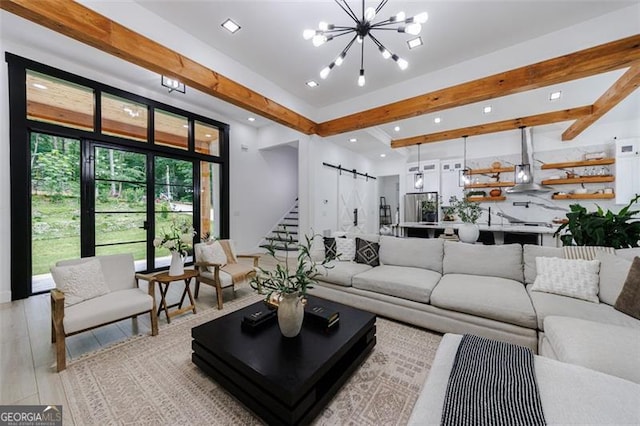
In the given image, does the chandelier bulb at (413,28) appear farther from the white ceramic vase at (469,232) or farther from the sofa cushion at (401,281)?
the white ceramic vase at (469,232)

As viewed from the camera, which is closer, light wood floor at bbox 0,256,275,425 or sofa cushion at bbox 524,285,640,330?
light wood floor at bbox 0,256,275,425

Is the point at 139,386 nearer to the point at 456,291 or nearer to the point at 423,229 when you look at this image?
the point at 456,291

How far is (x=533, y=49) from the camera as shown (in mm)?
3100

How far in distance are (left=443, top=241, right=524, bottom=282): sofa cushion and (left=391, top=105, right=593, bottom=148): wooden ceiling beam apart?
3905 millimetres

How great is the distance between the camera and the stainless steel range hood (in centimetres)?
562

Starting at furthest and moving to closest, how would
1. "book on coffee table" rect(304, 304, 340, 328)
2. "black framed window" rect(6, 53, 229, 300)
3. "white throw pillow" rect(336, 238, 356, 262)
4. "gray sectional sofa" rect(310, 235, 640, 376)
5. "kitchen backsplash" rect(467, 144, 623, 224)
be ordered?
"kitchen backsplash" rect(467, 144, 623, 224) → "white throw pillow" rect(336, 238, 356, 262) → "black framed window" rect(6, 53, 229, 300) → "book on coffee table" rect(304, 304, 340, 328) → "gray sectional sofa" rect(310, 235, 640, 376)

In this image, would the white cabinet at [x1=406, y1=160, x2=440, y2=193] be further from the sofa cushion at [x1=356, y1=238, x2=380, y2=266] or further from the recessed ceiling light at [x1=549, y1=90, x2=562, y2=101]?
the sofa cushion at [x1=356, y1=238, x2=380, y2=266]

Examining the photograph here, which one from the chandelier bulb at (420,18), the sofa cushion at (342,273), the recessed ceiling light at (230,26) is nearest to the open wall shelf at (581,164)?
the sofa cushion at (342,273)

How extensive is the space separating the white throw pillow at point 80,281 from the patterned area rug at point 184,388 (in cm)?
54

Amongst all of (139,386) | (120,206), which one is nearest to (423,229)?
(139,386)

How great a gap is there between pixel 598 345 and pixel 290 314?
1.91 meters

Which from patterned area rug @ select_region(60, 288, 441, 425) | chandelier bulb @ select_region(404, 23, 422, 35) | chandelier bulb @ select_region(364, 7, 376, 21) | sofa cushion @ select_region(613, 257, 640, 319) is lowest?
patterned area rug @ select_region(60, 288, 441, 425)

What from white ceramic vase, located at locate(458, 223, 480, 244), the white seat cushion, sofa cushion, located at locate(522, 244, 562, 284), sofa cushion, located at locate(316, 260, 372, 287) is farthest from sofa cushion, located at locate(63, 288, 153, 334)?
white ceramic vase, located at locate(458, 223, 480, 244)

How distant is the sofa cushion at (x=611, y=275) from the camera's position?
206 cm
